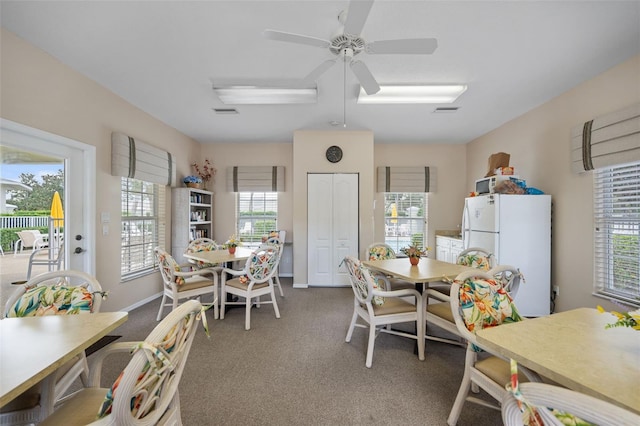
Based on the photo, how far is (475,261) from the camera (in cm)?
278

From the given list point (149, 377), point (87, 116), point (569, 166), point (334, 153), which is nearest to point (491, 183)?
point (569, 166)

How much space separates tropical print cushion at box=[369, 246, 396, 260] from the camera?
10.8ft

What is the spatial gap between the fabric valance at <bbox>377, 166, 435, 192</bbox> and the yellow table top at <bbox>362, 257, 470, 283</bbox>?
102 inches

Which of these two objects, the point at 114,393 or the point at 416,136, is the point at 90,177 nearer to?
the point at 114,393

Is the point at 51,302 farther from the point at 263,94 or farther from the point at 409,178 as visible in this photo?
the point at 409,178

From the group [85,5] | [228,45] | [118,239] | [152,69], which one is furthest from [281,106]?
[118,239]

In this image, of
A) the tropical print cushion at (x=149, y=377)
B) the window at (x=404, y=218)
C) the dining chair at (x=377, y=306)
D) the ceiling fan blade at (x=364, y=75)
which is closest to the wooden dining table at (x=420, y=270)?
the dining chair at (x=377, y=306)

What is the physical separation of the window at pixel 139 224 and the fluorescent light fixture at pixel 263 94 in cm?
182

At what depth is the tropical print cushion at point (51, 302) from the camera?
134 cm

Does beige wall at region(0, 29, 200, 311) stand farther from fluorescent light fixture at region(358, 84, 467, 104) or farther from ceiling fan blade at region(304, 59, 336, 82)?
fluorescent light fixture at region(358, 84, 467, 104)

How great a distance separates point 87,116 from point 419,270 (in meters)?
3.91

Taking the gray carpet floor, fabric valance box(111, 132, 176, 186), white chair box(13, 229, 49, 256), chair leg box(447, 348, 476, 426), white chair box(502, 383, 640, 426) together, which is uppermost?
fabric valance box(111, 132, 176, 186)

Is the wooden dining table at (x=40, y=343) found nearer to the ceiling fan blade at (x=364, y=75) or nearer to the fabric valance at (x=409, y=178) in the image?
the ceiling fan blade at (x=364, y=75)

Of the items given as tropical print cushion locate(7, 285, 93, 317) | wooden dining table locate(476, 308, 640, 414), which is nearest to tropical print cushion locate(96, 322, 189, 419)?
tropical print cushion locate(7, 285, 93, 317)
